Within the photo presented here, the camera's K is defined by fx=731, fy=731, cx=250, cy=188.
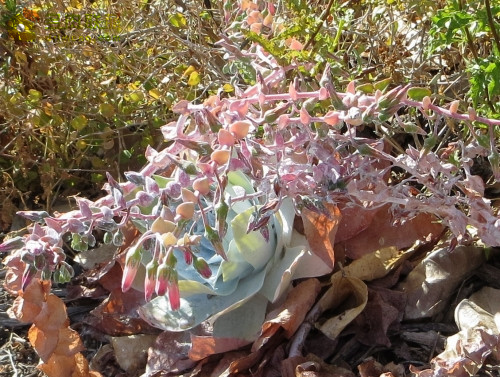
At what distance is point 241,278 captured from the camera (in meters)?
1.59

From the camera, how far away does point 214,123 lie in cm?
119

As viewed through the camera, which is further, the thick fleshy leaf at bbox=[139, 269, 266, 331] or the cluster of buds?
the thick fleshy leaf at bbox=[139, 269, 266, 331]

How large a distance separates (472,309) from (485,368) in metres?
0.13

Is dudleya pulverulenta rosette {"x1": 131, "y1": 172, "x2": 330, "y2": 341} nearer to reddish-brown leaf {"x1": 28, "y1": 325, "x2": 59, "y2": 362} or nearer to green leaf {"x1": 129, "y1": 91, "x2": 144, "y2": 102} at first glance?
reddish-brown leaf {"x1": 28, "y1": 325, "x2": 59, "y2": 362}

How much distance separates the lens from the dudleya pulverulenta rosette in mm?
1497

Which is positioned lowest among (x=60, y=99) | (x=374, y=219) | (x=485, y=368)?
(x=485, y=368)

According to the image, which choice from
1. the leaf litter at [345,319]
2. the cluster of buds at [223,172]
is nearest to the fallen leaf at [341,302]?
the leaf litter at [345,319]

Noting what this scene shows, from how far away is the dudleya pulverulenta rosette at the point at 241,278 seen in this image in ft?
4.91

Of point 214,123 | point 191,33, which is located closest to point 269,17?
point 214,123

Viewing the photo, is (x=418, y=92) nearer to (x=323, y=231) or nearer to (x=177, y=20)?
(x=323, y=231)

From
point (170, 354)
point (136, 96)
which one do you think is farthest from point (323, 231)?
point (136, 96)

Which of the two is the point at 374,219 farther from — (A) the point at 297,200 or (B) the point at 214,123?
(B) the point at 214,123

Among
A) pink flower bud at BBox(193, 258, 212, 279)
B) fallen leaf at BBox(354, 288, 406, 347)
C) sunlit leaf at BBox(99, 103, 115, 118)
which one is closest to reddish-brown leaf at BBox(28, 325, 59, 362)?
pink flower bud at BBox(193, 258, 212, 279)

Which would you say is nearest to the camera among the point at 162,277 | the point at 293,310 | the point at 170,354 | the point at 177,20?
the point at 162,277
